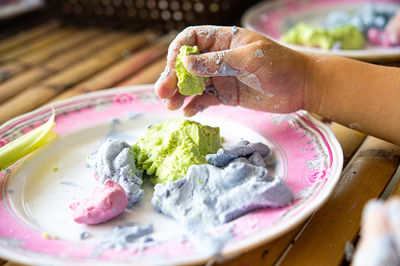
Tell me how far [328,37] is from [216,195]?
96 cm

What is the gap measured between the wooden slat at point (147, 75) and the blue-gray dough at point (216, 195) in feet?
2.18

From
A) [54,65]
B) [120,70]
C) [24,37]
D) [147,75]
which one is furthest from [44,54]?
[147,75]

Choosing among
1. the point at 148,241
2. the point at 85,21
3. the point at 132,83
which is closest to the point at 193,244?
the point at 148,241

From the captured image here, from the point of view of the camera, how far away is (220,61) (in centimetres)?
91

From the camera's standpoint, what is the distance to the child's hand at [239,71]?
0.92 metres

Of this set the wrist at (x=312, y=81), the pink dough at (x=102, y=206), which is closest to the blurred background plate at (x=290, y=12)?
the wrist at (x=312, y=81)

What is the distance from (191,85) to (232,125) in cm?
20

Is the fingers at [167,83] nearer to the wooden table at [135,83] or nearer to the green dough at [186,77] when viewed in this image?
the green dough at [186,77]

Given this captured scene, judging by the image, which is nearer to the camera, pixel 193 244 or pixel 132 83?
pixel 193 244

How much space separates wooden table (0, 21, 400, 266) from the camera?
75 cm

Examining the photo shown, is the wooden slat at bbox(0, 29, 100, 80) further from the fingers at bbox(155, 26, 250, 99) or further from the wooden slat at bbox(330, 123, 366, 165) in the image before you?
the wooden slat at bbox(330, 123, 366, 165)

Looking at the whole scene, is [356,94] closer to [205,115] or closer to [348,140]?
[348,140]

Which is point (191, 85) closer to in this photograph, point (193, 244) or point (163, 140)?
point (163, 140)

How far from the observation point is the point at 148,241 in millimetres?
742
